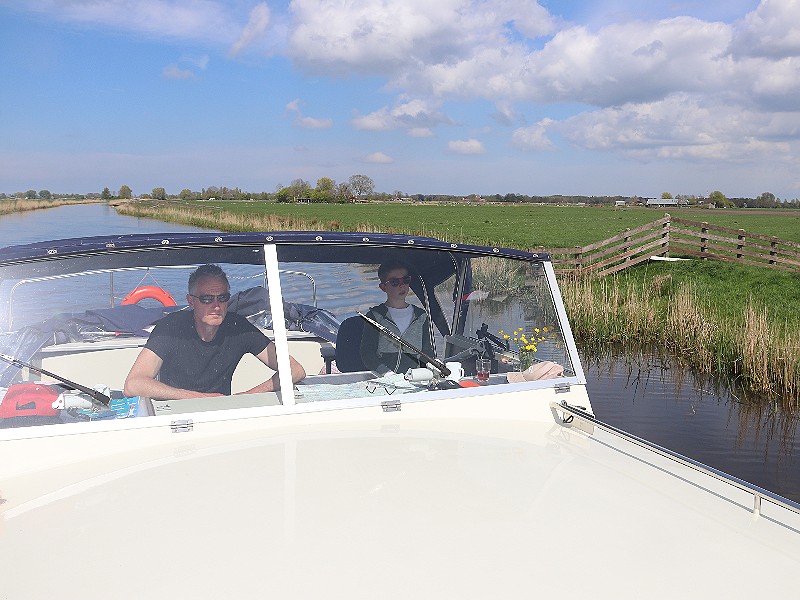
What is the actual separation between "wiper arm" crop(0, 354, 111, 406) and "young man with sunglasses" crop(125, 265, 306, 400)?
0.37 feet

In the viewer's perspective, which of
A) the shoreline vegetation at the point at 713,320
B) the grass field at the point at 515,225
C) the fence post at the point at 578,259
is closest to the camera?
the shoreline vegetation at the point at 713,320

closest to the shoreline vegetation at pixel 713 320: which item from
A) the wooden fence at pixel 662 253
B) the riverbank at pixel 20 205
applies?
the wooden fence at pixel 662 253

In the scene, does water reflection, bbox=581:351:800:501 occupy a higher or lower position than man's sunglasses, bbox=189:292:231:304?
lower

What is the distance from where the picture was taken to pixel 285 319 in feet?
11.1

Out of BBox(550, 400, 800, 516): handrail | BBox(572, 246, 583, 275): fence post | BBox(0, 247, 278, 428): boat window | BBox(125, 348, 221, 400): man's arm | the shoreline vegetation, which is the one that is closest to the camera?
BBox(550, 400, 800, 516): handrail

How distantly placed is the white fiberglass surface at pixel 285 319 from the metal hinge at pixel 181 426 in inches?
2.9

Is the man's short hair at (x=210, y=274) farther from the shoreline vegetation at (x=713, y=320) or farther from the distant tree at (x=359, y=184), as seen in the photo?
the distant tree at (x=359, y=184)

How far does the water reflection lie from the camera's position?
9195 mm

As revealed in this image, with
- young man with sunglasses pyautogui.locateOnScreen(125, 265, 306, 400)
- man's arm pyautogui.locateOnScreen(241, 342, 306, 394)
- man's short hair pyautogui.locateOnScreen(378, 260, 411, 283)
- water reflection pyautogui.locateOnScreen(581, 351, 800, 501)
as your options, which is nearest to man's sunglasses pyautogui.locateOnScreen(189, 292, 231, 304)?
young man with sunglasses pyautogui.locateOnScreen(125, 265, 306, 400)

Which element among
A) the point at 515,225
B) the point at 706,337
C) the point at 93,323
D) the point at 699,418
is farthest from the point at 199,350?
the point at 515,225

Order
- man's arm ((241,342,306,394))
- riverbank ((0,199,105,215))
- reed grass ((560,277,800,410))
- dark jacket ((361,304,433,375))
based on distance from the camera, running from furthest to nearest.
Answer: riverbank ((0,199,105,215))
reed grass ((560,277,800,410))
dark jacket ((361,304,433,375))
man's arm ((241,342,306,394))

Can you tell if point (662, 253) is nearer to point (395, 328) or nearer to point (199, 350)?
point (395, 328)

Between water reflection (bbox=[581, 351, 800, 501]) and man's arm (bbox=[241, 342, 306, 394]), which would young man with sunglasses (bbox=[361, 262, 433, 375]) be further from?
water reflection (bbox=[581, 351, 800, 501])

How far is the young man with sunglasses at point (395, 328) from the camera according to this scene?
12.0 feet
